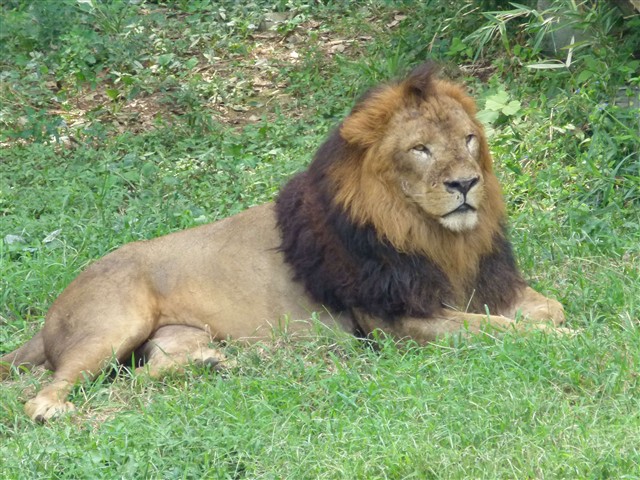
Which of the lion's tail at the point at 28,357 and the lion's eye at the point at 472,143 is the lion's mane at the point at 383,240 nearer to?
the lion's eye at the point at 472,143

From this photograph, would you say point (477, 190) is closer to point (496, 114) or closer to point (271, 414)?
point (271, 414)

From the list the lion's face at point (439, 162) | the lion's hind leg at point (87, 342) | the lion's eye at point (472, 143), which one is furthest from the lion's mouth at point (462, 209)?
the lion's hind leg at point (87, 342)

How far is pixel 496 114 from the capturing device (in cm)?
689

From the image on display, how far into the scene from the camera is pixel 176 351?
189 inches

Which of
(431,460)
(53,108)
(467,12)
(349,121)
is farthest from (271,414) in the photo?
(53,108)

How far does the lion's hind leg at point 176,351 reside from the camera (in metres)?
4.66

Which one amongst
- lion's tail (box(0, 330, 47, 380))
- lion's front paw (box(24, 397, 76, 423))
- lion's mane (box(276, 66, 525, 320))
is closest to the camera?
lion's front paw (box(24, 397, 76, 423))

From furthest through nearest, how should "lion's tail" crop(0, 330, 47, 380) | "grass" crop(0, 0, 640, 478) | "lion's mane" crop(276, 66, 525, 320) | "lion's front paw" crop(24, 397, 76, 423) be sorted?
"lion's tail" crop(0, 330, 47, 380) → "lion's mane" crop(276, 66, 525, 320) → "lion's front paw" crop(24, 397, 76, 423) → "grass" crop(0, 0, 640, 478)

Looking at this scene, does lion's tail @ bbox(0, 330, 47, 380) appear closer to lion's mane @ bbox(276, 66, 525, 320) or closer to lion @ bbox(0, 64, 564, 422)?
lion @ bbox(0, 64, 564, 422)

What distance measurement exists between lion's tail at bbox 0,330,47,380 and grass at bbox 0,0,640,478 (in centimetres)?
32

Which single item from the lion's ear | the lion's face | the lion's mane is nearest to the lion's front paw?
the lion's mane

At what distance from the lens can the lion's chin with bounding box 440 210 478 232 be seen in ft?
15.1

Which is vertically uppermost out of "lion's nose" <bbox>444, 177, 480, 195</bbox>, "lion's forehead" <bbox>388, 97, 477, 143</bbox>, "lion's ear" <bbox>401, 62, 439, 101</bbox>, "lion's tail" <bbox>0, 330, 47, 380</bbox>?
"lion's ear" <bbox>401, 62, 439, 101</bbox>

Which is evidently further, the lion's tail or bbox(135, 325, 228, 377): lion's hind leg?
the lion's tail
